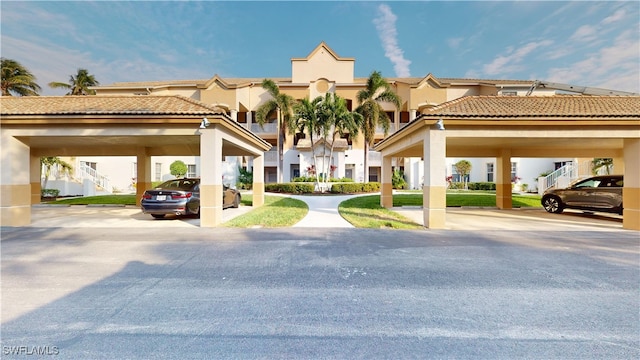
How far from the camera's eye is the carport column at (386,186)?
14852 millimetres

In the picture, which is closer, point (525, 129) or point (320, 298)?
point (320, 298)

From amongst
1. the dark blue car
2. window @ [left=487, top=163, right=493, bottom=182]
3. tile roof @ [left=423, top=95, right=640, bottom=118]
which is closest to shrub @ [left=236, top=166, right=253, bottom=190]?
the dark blue car

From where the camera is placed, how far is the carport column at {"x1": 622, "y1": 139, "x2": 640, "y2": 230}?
8695mm

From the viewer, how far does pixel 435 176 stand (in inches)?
348

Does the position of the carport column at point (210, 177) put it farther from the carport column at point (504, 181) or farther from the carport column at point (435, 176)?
the carport column at point (504, 181)

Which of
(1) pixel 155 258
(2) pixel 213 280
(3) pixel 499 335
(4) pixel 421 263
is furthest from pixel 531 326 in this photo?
(1) pixel 155 258

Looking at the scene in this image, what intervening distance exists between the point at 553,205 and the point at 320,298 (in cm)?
1386

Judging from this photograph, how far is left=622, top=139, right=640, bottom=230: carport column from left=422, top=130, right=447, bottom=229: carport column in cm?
587

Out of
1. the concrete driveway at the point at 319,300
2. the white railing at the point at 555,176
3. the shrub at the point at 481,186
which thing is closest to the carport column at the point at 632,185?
the concrete driveway at the point at 319,300

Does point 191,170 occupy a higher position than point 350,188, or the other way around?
point 191,170

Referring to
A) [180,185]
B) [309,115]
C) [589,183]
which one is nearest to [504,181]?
[589,183]

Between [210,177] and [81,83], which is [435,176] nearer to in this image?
[210,177]

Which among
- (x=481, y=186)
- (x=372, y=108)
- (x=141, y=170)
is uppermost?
(x=372, y=108)

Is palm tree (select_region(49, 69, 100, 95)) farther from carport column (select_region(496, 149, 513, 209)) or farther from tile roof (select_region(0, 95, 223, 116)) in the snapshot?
carport column (select_region(496, 149, 513, 209))
